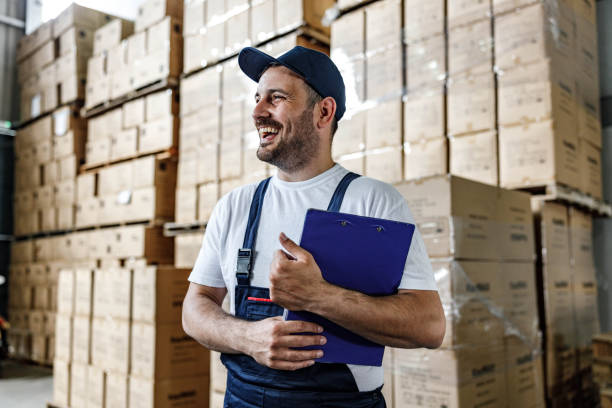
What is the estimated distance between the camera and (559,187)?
306 cm

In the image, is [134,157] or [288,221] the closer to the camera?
[288,221]

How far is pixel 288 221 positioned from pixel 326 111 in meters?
0.33

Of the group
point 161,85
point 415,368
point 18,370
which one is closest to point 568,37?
point 415,368

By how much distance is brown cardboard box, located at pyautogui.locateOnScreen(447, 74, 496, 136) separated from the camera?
3242 millimetres

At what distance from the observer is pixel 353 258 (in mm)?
1168

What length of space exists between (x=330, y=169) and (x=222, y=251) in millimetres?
358

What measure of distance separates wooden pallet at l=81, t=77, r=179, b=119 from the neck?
4341 mm

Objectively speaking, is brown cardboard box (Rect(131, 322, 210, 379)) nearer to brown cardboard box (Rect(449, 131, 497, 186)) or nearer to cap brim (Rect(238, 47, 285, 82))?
brown cardboard box (Rect(449, 131, 497, 186))

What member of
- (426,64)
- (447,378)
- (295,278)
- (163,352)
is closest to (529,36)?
(426,64)

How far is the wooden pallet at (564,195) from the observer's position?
9.95 ft

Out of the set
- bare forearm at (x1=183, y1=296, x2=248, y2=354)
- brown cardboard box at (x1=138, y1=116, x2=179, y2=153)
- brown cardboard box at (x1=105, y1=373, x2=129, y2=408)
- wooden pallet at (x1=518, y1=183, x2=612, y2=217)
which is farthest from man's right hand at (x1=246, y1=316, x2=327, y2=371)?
brown cardboard box at (x1=138, y1=116, x2=179, y2=153)

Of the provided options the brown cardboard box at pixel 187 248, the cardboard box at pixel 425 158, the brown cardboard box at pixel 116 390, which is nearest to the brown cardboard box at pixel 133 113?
the brown cardboard box at pixel 187 248

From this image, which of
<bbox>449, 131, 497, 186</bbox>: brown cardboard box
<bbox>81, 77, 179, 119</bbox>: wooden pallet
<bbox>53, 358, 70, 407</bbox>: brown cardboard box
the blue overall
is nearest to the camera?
the blue overall

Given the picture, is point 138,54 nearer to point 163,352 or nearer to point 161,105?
point 161,105
